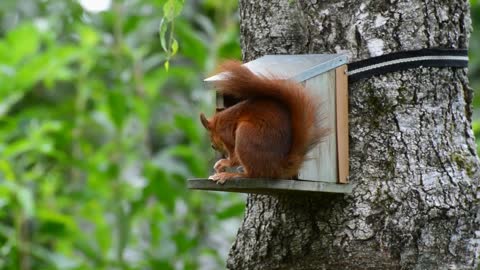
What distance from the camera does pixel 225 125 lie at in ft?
7.89

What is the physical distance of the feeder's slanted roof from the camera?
239 centimetres

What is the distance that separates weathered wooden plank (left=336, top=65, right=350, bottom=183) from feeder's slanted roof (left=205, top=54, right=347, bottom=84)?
0.10 ft

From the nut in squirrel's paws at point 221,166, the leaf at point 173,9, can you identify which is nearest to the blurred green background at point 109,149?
the nut in squirrel's paws at point 221,166

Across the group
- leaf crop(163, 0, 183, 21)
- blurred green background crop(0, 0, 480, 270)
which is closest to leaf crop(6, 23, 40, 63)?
blurred green background crop(0, 0, 480, 270)

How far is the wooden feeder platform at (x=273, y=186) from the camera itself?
2.29m

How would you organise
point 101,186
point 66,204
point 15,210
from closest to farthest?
point 15,210, point 101,186, point 66,204

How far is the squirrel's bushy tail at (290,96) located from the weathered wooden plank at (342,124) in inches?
3.5

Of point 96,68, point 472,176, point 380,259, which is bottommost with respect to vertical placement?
point 380,259

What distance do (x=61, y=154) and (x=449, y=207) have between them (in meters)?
2.40

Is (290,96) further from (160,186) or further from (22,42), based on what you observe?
(22,42)

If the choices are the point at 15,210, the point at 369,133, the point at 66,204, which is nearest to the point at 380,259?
the point at 369,133

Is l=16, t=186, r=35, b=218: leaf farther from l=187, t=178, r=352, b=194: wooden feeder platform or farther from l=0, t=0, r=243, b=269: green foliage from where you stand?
l=187, t=178, r=352, b=194: wooden feeder platform

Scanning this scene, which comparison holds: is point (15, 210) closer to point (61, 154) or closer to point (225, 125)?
point (61, 154)

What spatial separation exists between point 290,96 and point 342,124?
194 mm
